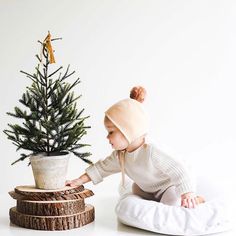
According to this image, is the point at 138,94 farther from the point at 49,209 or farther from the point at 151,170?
the point at 49,209

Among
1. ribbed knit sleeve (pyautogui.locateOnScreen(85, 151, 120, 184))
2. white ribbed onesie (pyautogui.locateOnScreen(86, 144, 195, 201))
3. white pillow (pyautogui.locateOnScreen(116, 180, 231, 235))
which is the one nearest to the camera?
white pillow (pyautogui.locateOnScreen(116, 180, 231, 235))

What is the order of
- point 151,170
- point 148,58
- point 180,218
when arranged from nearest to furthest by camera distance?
point 180,218
point 151,170
point 148,58

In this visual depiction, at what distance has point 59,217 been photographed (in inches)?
49.8

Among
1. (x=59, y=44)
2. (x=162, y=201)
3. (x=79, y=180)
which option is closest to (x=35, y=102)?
(x=79, y=180)

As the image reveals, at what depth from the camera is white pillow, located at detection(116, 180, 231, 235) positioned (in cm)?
121

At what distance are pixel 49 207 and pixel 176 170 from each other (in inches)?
13.4

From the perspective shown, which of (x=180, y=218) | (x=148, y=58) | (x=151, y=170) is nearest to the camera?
(x=180, y=218)

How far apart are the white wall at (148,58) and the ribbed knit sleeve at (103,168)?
57cm

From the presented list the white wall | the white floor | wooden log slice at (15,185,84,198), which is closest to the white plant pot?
wooden log slice at (15,185,84,198)

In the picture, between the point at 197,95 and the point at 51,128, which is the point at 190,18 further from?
the point at 51,128

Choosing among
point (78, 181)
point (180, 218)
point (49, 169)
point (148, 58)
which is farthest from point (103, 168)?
point (148, 58)

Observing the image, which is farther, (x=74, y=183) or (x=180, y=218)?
(x=74, y=183)

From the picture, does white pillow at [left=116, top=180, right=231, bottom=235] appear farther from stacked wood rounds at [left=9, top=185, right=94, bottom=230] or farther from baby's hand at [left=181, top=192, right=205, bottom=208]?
stacked wood rounds at [left=9, top=185, right=94, bottom=230]

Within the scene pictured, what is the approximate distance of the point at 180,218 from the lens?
1224mm
